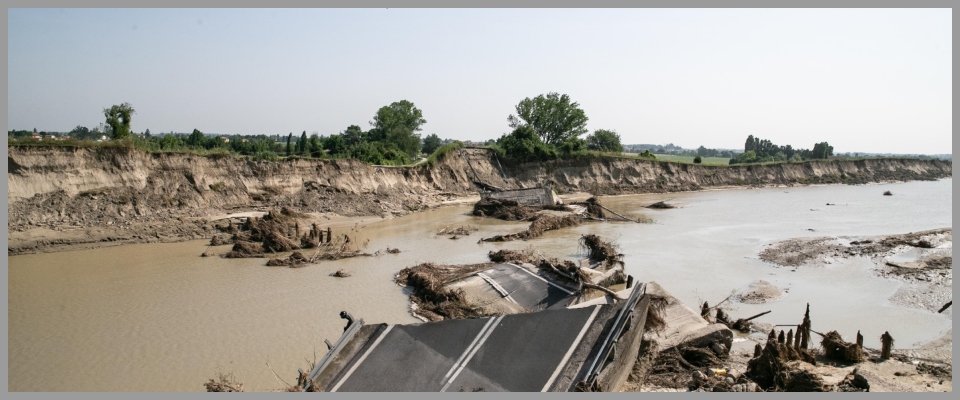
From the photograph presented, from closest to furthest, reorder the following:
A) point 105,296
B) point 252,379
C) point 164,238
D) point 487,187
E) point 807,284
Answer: point 252,379 → point 105,296 → point 807,284 → point 164,238 → point 487,187

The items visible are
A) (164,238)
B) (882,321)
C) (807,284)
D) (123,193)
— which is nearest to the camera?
(882,321)

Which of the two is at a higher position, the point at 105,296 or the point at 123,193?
the point at 123,193

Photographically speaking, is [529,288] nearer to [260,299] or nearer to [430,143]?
[260,299]

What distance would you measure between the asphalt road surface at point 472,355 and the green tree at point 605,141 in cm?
5404

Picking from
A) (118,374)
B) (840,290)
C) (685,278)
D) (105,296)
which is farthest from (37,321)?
(840,290)

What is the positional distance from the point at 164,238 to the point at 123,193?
3.14 metres

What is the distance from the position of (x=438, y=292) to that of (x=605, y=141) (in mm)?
51580

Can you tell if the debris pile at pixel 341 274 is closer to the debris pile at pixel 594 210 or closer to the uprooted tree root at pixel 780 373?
the uprooted tree root at pixel 780 373

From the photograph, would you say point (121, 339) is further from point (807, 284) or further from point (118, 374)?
point (807, 284)

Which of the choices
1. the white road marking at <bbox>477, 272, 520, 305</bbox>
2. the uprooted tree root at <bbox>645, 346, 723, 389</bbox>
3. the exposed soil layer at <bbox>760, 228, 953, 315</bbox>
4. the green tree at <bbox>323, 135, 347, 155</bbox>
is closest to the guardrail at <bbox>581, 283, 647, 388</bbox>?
the uprooted tree root at <bbox>645, 346, 723, 389</bbox>

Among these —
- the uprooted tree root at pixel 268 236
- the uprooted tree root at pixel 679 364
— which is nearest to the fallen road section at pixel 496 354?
the uprooted tree root at pixel 679 364

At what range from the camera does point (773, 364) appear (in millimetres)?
6496

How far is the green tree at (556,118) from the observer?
49.2m

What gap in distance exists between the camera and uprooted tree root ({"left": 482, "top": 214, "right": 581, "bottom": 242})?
1842 cm
